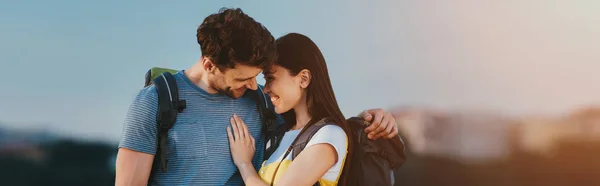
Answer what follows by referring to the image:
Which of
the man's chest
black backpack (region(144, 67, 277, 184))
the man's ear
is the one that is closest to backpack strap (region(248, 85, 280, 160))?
the man's chest

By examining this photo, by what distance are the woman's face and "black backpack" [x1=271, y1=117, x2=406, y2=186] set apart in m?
0.19

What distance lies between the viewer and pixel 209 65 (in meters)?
4.02

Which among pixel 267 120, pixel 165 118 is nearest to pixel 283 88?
pixel 267 120

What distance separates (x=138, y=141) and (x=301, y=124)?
90 cm

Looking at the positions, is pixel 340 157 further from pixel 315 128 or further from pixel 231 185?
pixel 231 185

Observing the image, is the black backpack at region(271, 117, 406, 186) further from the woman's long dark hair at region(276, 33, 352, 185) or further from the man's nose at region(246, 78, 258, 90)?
the man's nose at region(246, 78, 258, 90)

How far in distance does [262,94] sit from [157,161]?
751 millimetres

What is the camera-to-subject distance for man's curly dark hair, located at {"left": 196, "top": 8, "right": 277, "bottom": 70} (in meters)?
3.92

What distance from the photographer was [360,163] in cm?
397

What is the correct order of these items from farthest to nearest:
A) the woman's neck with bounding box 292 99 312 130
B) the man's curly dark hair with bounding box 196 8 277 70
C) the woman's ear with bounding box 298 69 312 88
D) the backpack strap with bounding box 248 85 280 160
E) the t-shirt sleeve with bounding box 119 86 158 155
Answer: the backpack strap with bounding box 248 85 280 160 → the woman's neck with bounding box 292 99 312 130 → the woman's ear with bounding box 298 69 312 88 → the man's curly dark hair with bounding box 196 8 277 70 → the t-shirt sleeve with bounding box 119 86 158 155

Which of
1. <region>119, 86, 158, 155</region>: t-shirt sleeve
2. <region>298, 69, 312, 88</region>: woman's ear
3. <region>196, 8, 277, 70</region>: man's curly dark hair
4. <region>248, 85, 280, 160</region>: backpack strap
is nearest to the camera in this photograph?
<region>119, 86, 158, 155</region>: t-shirt sleeve

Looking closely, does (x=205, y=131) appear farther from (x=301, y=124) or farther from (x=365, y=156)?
(x=365, y=156)

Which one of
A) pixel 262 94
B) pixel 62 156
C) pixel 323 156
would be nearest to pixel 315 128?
pixel 323 156

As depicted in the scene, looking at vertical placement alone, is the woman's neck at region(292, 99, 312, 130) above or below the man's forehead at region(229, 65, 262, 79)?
below
